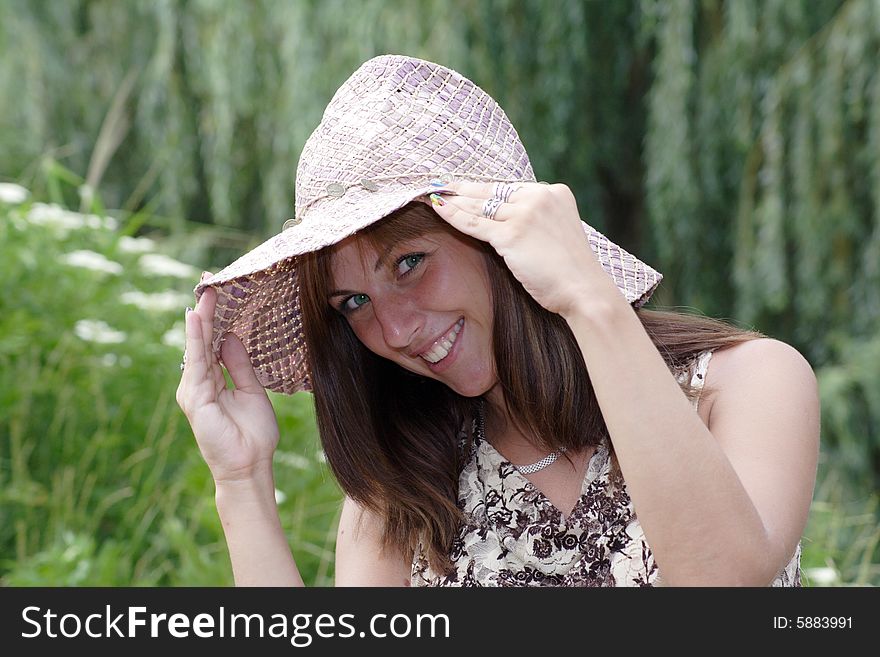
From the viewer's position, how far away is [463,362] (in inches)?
71.6

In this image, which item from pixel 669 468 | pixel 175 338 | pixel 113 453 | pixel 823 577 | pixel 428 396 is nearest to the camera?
pixel 669 468

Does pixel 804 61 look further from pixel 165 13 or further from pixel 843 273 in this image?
pixel 165 13

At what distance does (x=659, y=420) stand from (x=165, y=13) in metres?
3.96

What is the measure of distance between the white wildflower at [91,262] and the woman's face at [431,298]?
2303 millimetres

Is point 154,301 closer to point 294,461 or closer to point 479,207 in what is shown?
point 294,461

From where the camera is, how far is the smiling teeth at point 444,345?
181 cm

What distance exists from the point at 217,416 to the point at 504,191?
671 mm

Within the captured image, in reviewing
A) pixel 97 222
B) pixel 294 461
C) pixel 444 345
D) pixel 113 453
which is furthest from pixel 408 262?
pixel 97 222

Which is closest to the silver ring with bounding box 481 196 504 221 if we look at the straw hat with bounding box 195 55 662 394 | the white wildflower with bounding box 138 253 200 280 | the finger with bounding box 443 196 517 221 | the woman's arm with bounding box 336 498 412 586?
the finger with bounding box 443 196 517 221

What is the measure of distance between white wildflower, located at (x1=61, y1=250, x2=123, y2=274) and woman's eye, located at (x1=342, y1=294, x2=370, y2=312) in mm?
2266

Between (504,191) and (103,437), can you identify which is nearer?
(504,191)

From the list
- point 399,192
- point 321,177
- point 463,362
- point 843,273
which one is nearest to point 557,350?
point 463,362

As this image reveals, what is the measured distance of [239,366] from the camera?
200 cm

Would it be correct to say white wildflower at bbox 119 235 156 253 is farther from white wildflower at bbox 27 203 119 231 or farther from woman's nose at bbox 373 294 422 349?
woman's nose at bbox 373 294 422 349
